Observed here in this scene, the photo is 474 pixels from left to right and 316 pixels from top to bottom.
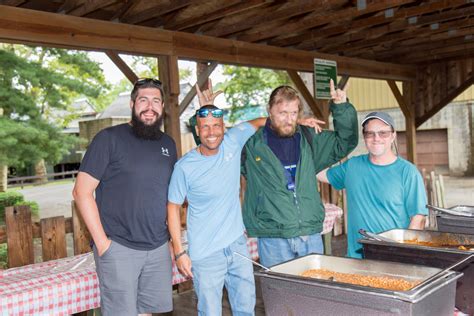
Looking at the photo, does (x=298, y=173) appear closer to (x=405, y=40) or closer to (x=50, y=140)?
(x=405, y=40)

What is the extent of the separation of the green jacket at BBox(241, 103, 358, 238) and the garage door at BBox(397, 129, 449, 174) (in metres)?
14.4

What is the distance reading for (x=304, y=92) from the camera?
7324 mm

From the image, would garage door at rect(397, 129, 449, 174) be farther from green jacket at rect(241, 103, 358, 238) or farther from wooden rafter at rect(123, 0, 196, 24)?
green jacket at rect(241, 103, 358, 238)

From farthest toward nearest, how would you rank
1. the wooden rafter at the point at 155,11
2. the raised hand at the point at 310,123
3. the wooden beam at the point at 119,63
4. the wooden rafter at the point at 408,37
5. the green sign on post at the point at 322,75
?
the green sign on post at the point at 322,75
the wooden rafter at the point at 408,37
the wooden beam at the point at 119,63
the wooden rafter at the point at 155,11
the raised hand at the point at 310,123

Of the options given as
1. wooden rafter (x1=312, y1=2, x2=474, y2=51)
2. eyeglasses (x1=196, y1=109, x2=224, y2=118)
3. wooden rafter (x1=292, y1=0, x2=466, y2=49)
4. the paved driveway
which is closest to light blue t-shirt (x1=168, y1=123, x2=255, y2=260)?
eyeglasses (x1=196, y1=109, x2=224, y2=118)

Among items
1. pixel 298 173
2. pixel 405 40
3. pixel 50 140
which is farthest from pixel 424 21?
pixel 50 140

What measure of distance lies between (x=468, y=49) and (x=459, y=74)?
1.51 m

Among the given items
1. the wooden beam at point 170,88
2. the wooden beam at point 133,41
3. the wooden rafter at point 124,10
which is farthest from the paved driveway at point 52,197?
the wooden rafter at point 124,10

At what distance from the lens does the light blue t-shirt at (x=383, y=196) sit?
2492 millimetres

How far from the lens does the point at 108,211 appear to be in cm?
259

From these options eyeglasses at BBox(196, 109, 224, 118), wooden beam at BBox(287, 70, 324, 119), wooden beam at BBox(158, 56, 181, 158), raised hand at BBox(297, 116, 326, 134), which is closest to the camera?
eyeglasses at BBox(196, 109, 224, 118)

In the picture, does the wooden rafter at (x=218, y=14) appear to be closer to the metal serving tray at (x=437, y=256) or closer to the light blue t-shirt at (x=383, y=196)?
→ the light blue t-shirt at (x=383, y=196)

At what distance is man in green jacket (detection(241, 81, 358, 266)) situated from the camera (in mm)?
2672

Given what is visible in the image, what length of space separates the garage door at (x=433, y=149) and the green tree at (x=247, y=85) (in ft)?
18.6
